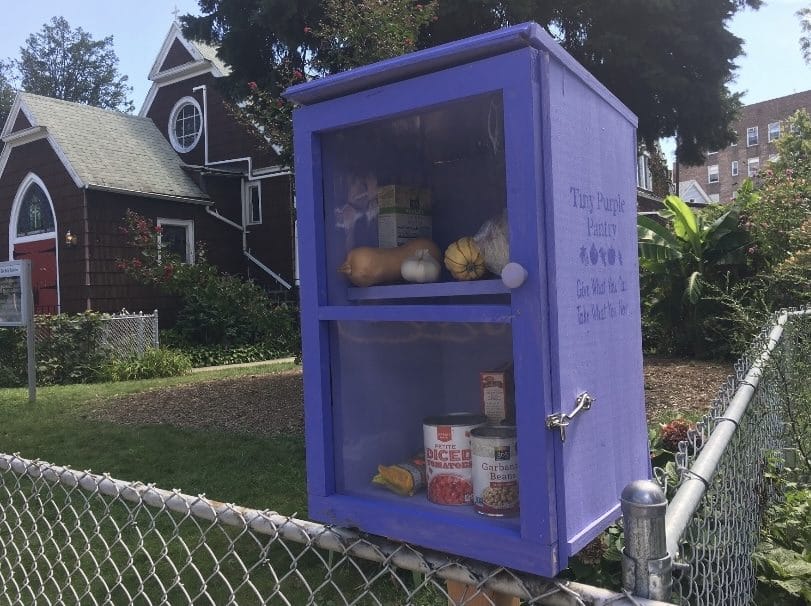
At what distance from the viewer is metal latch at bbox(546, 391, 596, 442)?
4.19 ft

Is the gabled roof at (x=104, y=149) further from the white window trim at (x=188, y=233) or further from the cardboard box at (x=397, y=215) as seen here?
the cardboard box at (x=397, y=215)

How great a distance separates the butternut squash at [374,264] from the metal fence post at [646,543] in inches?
31.8

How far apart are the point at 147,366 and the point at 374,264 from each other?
11841mm

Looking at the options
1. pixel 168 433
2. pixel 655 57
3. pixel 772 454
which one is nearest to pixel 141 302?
pixel 168 433

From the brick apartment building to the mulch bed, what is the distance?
46643 millimetres

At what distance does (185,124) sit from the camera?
770 inches

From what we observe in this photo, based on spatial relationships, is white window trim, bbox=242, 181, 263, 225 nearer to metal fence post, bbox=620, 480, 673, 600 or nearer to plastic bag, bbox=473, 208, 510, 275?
plastic bag, bbox=473, 208, 510, 275

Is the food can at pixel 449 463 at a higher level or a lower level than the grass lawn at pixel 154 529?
higher

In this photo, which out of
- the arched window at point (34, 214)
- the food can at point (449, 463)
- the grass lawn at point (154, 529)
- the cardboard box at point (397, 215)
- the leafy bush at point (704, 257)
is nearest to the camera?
the food can at point (449, 463)

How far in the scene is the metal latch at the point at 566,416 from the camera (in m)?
1.28

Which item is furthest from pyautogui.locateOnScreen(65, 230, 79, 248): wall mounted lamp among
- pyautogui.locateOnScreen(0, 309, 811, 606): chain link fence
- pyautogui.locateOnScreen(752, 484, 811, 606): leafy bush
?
pyautogui.locateOnScreen(752, 484, 811, 606): leafy bush

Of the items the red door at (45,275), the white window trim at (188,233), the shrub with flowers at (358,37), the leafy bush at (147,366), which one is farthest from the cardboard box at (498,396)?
the red door at (45,275)

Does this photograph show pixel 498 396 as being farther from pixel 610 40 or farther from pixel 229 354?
pixel 229 354

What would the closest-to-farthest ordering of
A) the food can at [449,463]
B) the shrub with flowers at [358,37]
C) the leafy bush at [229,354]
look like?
the food can at [449,463] → the shrub with flowers at [358,37] → the leafy bush at [229,354]
